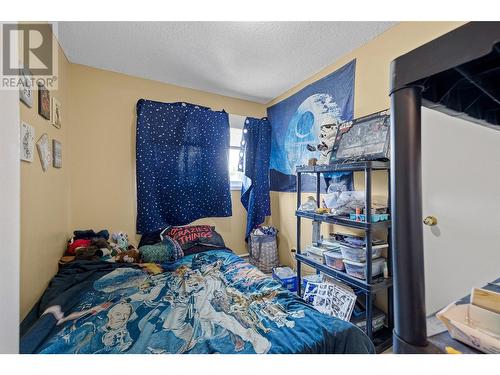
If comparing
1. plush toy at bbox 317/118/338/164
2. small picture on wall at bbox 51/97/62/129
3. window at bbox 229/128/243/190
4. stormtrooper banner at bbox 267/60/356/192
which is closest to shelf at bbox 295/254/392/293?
stormtrooper banner at bbox 267/60/356/192

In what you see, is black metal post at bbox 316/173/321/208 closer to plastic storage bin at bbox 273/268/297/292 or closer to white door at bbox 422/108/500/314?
plastic storage bin at bbox 273/268/297/292

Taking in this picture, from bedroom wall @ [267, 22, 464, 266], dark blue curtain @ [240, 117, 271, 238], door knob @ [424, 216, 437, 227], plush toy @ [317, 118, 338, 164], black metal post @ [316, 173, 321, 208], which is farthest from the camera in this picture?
dark blue curtain @ [240, 117, 271, 238]

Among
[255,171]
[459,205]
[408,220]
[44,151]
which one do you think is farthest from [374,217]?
[44,151]

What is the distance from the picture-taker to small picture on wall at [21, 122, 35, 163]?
3.86ft

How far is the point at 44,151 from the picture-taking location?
1.47m

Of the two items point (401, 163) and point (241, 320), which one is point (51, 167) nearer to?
point (241, 320)

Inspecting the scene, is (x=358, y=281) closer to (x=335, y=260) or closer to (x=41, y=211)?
(x=335, y=260)

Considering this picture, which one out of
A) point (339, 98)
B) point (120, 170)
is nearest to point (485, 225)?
point (339, 98)

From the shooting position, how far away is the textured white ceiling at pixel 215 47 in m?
1.60

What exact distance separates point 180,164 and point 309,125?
1522mm

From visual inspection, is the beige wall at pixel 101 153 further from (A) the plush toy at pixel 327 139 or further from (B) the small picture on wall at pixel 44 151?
(A) the plush toy at pixel 327 139

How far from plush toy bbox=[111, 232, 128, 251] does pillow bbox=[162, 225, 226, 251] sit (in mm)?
361

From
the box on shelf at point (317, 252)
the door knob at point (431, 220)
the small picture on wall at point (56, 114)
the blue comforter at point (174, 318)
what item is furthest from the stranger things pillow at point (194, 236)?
the door knob at point (431, 220)
